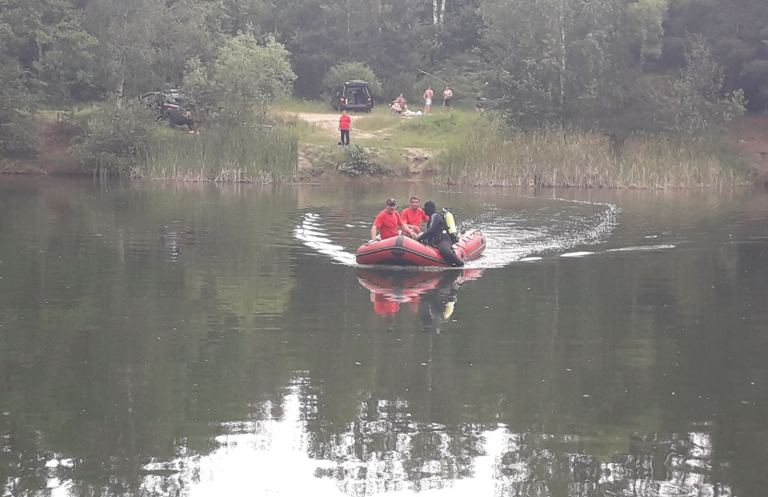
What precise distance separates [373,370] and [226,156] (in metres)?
33.4

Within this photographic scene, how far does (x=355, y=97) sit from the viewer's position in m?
57.7

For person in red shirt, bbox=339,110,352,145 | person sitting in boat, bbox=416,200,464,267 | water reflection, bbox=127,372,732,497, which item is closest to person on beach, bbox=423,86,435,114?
person in red shirt, bbox=339,110,352,145

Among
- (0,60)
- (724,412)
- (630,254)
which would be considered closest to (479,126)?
(0,60)

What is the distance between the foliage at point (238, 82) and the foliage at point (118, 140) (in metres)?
2.46

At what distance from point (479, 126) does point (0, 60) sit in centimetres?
1937

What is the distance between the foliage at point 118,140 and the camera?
154 feet

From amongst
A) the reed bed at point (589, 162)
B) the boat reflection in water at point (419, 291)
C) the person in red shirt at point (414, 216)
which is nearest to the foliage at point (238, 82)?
the reed bed at point (589, 162)

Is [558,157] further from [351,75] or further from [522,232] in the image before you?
[351,75]

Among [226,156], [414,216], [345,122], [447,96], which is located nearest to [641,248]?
[414,216]

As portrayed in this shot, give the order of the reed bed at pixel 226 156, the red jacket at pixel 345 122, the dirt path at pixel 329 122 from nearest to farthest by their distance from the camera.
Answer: the reed bed at pixel 226 156 < the red jacket at pixel 345 122 < the dirt path at pixel 329 122

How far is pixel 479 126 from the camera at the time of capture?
52.5 metres

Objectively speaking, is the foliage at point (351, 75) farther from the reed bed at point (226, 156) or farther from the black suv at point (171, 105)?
the reed bed at point (226, 156)

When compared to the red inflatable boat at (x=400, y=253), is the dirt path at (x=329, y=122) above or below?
above

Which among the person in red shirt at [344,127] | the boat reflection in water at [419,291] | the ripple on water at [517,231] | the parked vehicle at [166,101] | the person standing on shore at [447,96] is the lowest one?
the boat reflection in water at [419,291]
